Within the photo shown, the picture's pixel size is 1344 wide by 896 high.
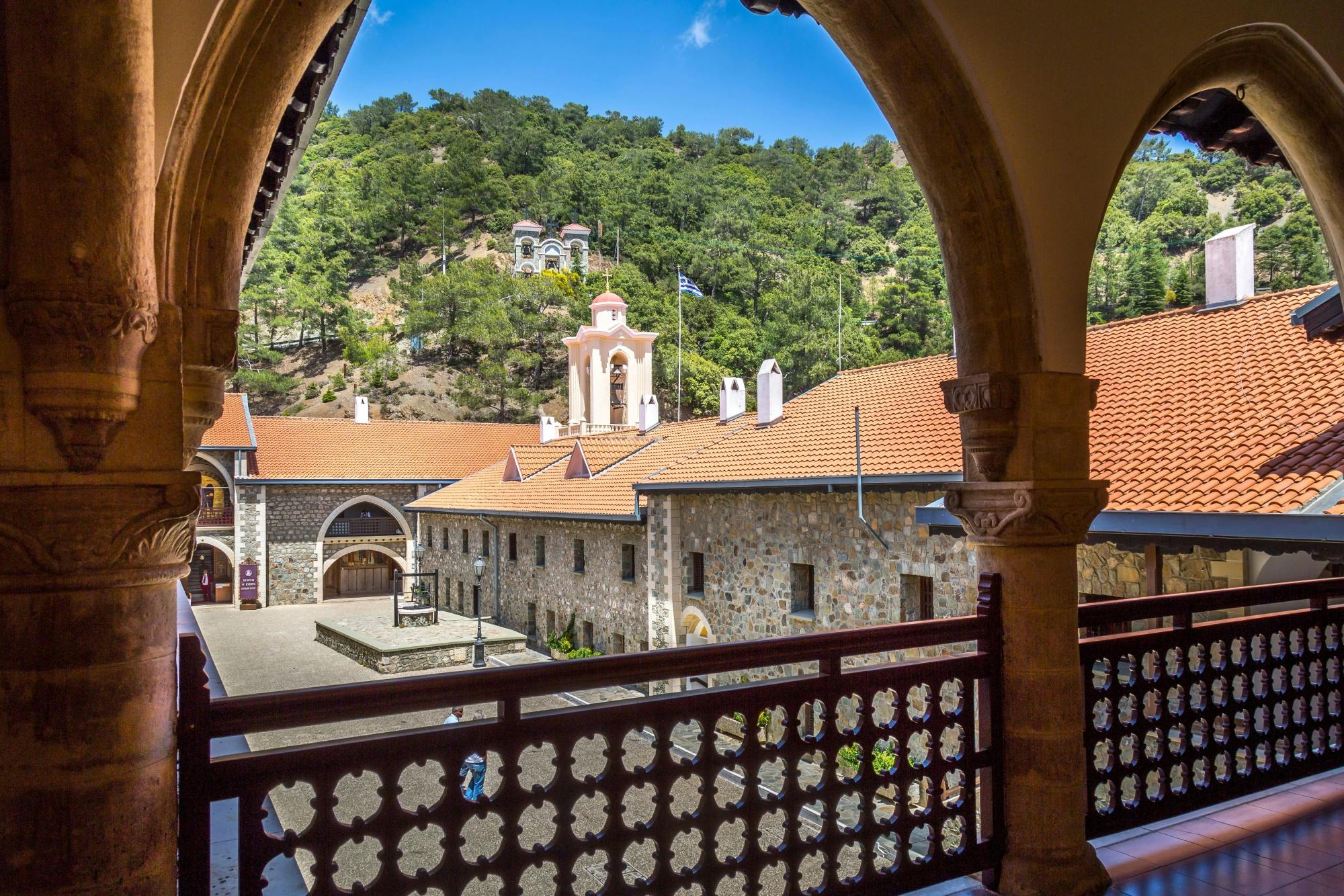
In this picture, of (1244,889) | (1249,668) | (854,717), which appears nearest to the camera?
(1244,889)

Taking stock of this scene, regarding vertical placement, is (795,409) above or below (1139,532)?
above

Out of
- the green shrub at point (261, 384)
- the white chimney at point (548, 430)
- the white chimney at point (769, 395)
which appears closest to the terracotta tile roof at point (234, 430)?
the white chimney at point (548, 430)

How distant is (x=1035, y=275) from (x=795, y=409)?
442 inches

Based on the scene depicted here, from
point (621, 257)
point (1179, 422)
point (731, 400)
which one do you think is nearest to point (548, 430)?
point (731, 400)

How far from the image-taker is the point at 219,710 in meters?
1.53

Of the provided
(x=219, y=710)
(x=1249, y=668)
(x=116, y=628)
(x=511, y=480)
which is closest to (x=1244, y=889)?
(x=1249, y=668)

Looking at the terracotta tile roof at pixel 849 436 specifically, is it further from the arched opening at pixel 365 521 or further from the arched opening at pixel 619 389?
the arched opening at pixel 365 521

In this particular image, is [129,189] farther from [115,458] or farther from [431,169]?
[431,169]

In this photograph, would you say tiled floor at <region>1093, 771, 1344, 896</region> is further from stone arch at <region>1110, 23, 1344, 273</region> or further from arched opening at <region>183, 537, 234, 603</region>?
arched opening at <region>183, 537, 234, 603</region>

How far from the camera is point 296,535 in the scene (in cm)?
2578

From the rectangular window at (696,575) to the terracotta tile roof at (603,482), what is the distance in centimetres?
142

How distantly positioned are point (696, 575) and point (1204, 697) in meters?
10.4

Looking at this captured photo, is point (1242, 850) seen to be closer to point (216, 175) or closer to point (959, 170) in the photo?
point (959, 170)

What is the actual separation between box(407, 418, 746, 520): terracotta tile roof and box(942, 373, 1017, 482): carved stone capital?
38.2ft
